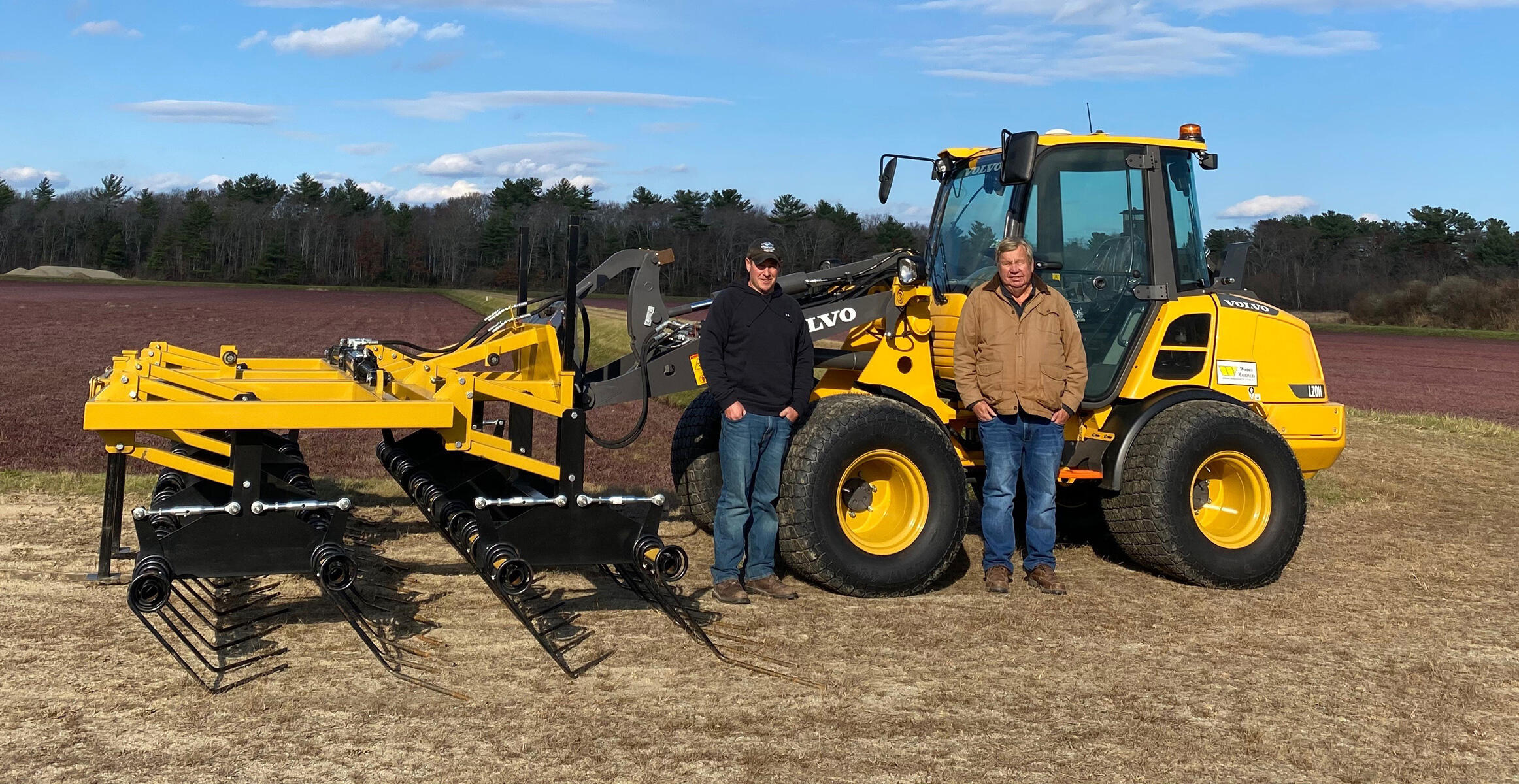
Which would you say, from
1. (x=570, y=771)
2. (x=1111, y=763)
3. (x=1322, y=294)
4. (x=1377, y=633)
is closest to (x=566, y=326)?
(x=570, y=771)

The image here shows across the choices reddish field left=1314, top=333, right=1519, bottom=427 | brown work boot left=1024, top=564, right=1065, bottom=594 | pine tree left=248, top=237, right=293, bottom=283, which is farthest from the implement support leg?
pine tree left=248, top=237, right=293, bottom=283

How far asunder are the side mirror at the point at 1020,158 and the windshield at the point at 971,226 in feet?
1.40

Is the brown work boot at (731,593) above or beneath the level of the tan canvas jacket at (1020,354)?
beneath

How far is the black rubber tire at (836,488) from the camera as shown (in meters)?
6.62

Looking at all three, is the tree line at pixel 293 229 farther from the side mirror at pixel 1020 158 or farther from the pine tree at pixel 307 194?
the side mirror at pixel 1020 158

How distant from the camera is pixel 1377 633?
253 inches

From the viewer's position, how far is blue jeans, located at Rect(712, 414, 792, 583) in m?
6.46

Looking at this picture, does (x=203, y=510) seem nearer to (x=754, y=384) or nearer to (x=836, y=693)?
(x=754, y=384)

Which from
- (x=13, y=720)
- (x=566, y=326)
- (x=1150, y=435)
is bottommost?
(x=13, y=720)

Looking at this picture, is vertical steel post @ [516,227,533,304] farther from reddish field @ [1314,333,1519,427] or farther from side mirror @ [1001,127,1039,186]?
reddish field @ [1314,333,1519,427]

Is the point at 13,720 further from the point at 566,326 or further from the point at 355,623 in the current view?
the point at 566,326

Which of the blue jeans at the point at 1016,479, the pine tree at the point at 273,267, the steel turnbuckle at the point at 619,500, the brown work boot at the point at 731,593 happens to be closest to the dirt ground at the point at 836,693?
the brown work boot at the point at 731,593

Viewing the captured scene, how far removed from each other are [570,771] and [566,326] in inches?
100

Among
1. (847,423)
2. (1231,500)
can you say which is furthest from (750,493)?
(1231,500)
